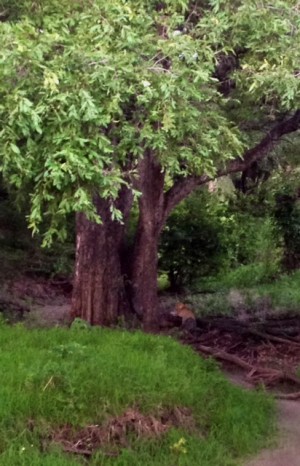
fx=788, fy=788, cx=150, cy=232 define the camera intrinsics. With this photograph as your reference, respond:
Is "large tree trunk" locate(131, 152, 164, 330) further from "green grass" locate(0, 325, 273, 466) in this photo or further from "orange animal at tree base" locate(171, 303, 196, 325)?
"green grass" locate(0, 325, 273, 466)

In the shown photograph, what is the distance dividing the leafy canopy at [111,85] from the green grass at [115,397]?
1.63 m

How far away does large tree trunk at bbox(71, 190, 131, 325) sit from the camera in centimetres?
963

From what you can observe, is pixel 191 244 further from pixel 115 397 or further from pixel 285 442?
pixel 115 397

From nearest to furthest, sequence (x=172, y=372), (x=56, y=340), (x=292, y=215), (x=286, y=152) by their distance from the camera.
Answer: (x=172, y=372), (x=56, y=340), (x=286, y=152), (x=292, y=215)

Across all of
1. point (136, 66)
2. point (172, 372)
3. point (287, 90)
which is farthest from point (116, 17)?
point (172, 372)

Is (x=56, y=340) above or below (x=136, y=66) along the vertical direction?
below

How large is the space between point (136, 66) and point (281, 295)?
10.1 meters

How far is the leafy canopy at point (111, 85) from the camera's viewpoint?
4.64 metres

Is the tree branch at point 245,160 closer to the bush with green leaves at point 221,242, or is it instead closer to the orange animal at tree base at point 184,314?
the orange animal at tree base at point 184,314

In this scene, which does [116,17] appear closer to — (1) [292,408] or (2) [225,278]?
(1) [292,408]

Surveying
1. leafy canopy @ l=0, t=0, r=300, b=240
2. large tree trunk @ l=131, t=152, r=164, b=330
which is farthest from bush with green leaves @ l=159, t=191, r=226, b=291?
leafy canopy @ l=0, t=0, r=300, b=240

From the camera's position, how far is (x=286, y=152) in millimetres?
14453

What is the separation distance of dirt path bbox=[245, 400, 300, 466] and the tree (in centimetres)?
253

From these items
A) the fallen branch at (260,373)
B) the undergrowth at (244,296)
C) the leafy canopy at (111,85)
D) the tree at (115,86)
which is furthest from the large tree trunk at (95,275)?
the undergrowth at (244,296)
